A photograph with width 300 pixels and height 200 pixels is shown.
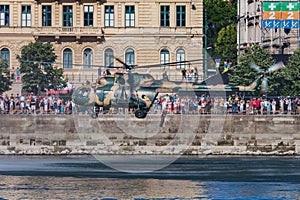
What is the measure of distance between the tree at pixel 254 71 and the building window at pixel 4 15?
2627 cm

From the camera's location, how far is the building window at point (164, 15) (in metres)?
126

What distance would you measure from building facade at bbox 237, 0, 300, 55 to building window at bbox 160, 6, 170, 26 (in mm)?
7859

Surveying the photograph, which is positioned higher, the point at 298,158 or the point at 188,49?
the point at 188,49

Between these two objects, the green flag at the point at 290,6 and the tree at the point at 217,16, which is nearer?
the green flag at the point at 290,6

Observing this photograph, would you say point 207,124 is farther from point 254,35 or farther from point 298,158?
point 254,35

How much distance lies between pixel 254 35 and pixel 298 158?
46348mm

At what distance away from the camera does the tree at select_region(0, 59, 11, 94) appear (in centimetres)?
11097

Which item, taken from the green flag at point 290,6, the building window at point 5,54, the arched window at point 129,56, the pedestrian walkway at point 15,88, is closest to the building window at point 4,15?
the building window at point 5,54

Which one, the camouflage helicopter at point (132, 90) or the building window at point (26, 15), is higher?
the building window at point (26, 15)

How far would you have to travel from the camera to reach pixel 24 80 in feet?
369

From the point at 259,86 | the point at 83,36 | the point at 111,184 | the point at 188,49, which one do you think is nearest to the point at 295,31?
the point at 188,49

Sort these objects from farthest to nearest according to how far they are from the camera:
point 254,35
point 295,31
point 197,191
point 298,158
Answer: point 254,35 < point 295,31 < point 298,158 < point 197,191

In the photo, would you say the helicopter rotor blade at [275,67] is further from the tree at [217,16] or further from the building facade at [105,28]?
the tree at [217,16]

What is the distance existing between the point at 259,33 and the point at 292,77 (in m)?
30.0
